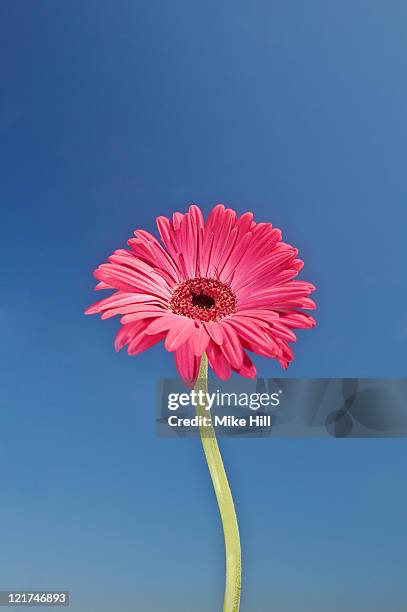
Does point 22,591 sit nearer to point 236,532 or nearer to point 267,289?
point 236,532

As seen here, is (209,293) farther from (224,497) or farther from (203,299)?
(224,497)

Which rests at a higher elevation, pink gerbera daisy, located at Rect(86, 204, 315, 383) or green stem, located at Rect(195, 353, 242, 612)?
pink gerbera daisy, located at Rect(86, 204, 315, 383)

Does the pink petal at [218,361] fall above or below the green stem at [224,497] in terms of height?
above

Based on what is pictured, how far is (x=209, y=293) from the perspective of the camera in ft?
1.92

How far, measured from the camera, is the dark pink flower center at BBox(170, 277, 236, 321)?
544mm

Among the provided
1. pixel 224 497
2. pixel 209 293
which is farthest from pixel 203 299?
pixel 224 497

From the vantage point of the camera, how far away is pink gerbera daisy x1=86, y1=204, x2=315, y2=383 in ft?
1.63

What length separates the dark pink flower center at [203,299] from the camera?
544 millimetres

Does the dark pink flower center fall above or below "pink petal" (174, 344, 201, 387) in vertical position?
above

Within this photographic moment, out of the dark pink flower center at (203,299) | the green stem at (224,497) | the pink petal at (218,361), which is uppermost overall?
the dark pink flower center at (203,299)

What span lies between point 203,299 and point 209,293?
1cm

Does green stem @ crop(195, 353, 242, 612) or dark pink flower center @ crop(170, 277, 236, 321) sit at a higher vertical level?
dark pink flower center @ crop(170, 277, 236, 321)

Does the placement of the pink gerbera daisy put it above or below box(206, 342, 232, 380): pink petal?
above

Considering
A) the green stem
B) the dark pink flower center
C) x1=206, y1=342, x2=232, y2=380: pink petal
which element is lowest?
the green stem
